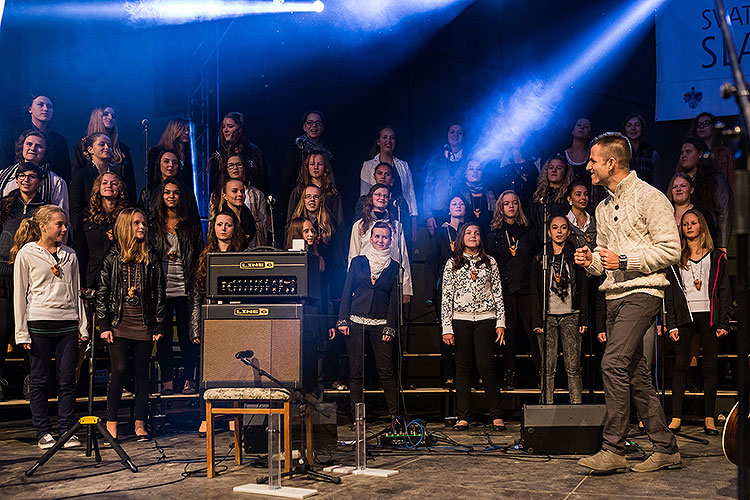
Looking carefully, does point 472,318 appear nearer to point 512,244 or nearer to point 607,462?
point 512,244

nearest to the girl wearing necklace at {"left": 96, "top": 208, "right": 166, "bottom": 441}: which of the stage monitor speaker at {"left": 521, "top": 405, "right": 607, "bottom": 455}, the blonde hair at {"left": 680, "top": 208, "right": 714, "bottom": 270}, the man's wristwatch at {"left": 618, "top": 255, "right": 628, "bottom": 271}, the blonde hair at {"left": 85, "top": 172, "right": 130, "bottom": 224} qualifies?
the blonde hair at {"left": 85, "top": 172, "right": 130, "bottom": 224}

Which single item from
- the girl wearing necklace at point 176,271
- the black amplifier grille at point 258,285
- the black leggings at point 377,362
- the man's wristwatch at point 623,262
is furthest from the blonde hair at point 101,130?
the man's wristwatch at point 623,262

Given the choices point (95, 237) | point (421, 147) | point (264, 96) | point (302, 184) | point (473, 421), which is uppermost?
point (264, 96)

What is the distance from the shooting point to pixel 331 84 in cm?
1027

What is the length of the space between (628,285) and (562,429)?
127cm

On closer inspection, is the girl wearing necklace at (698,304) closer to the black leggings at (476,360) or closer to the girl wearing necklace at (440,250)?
the black leggings at (476,360)

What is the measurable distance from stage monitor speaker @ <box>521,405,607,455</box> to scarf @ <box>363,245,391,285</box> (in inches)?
84.5

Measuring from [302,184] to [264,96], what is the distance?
2.41 m

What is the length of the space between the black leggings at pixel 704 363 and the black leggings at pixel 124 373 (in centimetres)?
421

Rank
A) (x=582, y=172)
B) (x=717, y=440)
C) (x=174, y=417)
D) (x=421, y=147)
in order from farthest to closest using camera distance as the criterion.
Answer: (x=421, y=147) < (x=582, y=172) < (x=174, y=417) < (x=717, y=440)

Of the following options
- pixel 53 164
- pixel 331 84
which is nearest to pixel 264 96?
pixel 331 84

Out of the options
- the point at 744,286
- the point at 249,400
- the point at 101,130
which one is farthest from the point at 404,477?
the point at 101,130

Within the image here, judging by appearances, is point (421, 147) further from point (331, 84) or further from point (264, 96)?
point (264, 96)

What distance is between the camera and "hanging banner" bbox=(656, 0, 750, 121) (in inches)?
338
